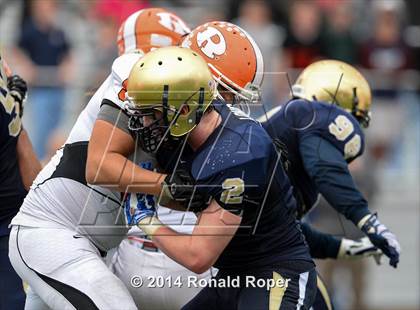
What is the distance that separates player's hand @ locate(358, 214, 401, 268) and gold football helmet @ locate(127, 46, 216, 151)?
1.21 meters

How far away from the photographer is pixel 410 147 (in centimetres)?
979

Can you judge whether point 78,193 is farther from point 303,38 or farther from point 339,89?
point 303,38

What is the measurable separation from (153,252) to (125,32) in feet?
4.07

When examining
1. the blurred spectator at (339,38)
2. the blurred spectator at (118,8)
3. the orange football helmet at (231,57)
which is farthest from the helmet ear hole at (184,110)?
the blurred spectator at (339,38)

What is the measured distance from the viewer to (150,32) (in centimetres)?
596

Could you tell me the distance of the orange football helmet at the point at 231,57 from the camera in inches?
199

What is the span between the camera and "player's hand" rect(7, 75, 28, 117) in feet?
17.6

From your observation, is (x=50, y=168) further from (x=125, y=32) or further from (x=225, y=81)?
(x=125, y=32)

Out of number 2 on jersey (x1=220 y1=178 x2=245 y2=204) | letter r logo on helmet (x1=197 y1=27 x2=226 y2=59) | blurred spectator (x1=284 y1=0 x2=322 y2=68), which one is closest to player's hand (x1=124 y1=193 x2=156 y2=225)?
number 2 on jersey (x1=220 y1=178 x2=245 y2=204)

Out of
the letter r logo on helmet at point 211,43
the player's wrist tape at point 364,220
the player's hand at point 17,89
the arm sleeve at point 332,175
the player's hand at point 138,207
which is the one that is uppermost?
the letter r logo on helmet at point 211,43

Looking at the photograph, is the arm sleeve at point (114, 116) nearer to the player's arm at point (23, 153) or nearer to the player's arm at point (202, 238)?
the player's arm at point (202, 238)

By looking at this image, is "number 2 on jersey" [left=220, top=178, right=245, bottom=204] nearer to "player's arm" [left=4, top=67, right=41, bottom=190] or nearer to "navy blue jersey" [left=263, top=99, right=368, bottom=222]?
"navy blue jersey" [left=263, top=99, right=368, bottom=222]

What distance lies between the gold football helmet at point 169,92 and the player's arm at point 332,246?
4.77 feet

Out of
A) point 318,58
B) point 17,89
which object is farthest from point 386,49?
point 17,89
